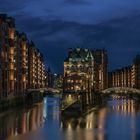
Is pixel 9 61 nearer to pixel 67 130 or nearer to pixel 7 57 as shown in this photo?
pixel 7 57

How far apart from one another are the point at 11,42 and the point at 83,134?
83620 millimetres

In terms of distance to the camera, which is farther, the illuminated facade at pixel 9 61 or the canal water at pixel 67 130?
the illuminated facade at pixel 9 61

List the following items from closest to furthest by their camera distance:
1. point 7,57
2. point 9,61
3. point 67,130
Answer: point 67,130 → point 7,57 → point 9,61

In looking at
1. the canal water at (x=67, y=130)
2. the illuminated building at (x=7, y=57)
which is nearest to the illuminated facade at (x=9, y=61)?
the illuminated building at (x=7, y=57)

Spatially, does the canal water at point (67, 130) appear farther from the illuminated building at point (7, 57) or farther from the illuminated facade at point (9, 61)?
the illuminated facade at point (9, 61)

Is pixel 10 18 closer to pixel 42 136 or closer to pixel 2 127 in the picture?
pixel 2 127

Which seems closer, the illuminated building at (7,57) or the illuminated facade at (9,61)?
the illuminated building at (7,57)

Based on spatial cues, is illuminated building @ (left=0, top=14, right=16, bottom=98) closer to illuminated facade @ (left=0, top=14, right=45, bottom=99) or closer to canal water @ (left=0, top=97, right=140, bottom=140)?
illuminated facade @ (left=0, top=14, right=45, bottom=99)

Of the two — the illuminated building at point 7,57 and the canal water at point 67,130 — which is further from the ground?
the illuminated building at point 7,57

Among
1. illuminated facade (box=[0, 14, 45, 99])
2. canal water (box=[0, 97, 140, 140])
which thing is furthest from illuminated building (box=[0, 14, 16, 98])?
canal water (box=[0, 97, 140, 140])

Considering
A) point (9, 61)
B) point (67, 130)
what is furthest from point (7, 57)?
point (67, 130)

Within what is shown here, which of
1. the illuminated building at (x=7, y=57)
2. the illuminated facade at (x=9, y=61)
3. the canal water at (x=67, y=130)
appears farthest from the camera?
the illuminated facade at (x=9, y=61)

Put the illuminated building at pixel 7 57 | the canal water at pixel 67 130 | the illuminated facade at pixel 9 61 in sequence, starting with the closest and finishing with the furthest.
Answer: the canal water at pixel 67 130, the illuminated building at pixel 7 57, the illuminated facade at pixel 9 61

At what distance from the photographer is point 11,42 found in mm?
166125
